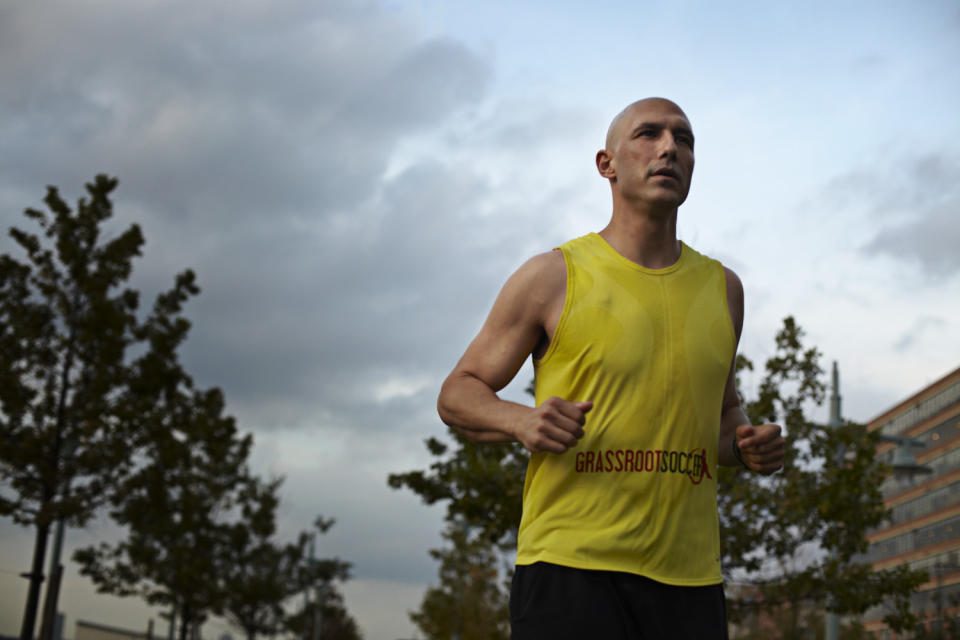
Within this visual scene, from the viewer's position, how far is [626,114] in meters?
2.92

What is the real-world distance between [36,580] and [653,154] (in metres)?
15.7

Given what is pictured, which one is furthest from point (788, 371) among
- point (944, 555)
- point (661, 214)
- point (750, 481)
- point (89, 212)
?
point (944, 555)

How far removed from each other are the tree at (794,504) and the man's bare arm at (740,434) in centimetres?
957

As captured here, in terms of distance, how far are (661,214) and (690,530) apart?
92 centimetres

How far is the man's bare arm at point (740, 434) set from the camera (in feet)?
8.74

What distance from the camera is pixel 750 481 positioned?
44.7 ft

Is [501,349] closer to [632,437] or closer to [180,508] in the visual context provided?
[632,437]

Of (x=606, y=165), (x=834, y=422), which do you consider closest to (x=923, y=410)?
(x=834, y=422)

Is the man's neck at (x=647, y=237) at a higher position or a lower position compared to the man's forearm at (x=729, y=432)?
higher

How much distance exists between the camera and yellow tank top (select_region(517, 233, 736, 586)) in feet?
8.22

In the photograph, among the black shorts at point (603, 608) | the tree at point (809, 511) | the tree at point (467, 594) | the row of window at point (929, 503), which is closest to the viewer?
the black shorts at point (603, 608)

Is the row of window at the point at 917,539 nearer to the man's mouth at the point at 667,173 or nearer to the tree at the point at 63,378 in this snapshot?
the tree at the point at 63,378

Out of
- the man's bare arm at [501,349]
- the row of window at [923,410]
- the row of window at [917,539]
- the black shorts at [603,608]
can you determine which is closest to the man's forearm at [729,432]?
the black shorts at [603,608]

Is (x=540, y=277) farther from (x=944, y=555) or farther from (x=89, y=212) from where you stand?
(x=944, y=555)
